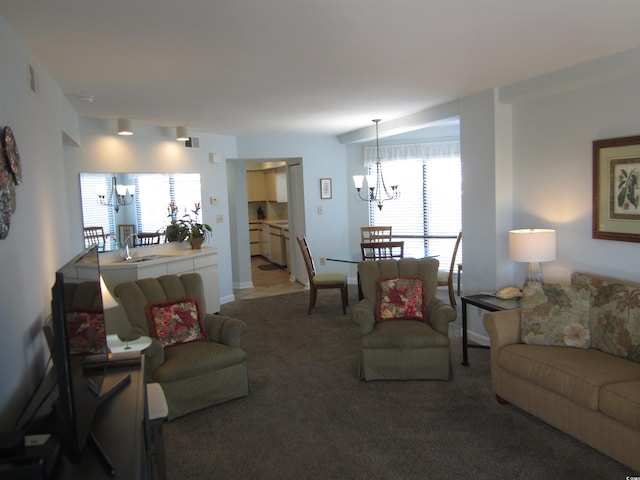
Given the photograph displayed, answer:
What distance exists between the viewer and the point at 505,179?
182 inches

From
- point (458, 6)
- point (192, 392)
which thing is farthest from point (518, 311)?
point (192, 392)

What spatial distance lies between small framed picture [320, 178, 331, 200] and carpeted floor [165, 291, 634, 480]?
372 centimetres

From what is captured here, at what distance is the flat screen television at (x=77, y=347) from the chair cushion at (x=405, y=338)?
231 cm

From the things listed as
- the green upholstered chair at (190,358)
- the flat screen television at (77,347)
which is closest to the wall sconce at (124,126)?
the green upholstered chair at (190,358)

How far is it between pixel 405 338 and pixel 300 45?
2.34m

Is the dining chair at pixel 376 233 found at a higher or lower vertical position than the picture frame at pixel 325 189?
lower

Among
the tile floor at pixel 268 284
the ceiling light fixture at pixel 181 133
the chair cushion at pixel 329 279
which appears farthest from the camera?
the tile floor at pixel 268 284

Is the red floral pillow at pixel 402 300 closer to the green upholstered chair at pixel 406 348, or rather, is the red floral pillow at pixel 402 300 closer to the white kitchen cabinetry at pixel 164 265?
the green upholstered chair at pixel 406 348

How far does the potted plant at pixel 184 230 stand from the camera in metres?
6.34

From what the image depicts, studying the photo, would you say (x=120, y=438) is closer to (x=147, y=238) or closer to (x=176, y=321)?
(x=176, y=321)

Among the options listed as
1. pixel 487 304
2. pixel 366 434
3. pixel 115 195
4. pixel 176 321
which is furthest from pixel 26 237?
pixel 115 195

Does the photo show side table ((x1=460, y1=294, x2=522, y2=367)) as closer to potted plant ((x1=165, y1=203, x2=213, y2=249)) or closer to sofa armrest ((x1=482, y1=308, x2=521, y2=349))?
sofa armrest ((x1=482, y1=308, x2=521, y2=349))

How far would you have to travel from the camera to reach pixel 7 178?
2.13 m

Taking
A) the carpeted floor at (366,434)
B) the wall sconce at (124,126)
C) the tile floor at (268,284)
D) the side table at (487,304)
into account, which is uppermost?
the wall sconce at (124,126)
